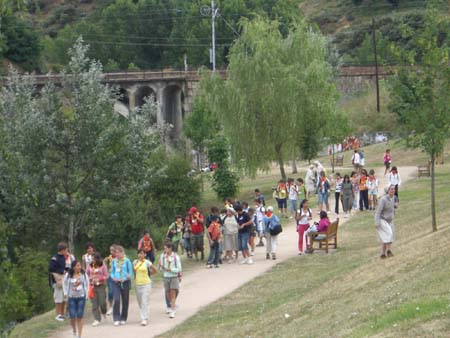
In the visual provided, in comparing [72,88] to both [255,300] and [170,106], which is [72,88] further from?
[170,106]

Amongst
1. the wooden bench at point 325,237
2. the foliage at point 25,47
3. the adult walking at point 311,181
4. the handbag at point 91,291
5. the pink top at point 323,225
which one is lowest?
the handbag at point 91,291

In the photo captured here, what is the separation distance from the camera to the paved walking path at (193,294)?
59.4 ft

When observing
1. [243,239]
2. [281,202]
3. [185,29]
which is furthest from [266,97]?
[185,29]

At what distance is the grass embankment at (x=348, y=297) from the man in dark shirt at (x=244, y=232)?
3.84ft

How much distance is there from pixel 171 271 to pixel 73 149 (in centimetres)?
983

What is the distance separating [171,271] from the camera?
61.6 feet

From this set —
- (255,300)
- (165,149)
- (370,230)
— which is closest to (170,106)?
(165,149)

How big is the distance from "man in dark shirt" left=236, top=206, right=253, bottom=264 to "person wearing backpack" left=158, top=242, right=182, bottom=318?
206 inches

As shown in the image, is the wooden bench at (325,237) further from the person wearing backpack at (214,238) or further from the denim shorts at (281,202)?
the denim shorts at (281,202)

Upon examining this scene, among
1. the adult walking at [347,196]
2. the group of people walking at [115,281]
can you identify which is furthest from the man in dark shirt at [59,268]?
the adult walking at [347,196]

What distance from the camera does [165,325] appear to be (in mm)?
18359

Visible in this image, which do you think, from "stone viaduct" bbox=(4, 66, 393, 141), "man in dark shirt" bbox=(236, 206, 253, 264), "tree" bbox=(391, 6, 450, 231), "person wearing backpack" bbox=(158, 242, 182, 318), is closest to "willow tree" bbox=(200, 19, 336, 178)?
"man in dark shirt" bbox=(236, 206, 253, 264)

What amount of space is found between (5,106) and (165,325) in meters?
13.6

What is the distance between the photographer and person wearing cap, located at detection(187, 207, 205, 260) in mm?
24766
